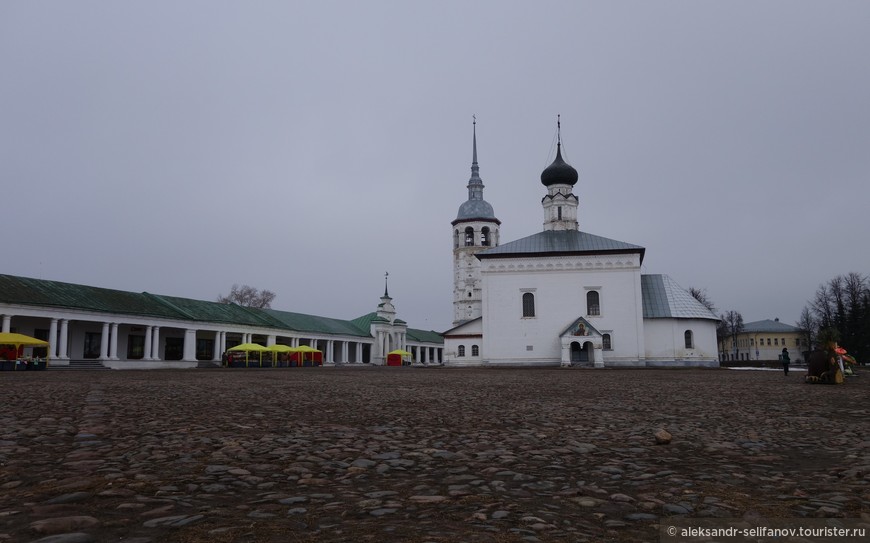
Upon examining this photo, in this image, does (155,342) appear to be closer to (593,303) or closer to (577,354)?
(577,354)

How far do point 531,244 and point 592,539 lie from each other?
4721cm

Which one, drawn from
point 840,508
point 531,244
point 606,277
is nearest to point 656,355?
point 606,277

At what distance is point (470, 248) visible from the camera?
72.6 metres

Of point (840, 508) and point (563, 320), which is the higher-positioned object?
point (563, 320)

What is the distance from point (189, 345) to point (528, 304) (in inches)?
1141

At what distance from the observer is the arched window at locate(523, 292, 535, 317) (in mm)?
47603

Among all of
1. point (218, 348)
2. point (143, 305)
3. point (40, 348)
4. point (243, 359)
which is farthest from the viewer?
point (218, 348)

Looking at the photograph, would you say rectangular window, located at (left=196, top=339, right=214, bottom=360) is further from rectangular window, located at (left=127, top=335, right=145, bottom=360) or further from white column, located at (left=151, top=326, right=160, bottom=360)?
white column, located at (left=151, top=326, right=160, bottom=360)

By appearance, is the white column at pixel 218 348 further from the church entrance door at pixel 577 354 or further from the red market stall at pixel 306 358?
the church entrance door at pixel 577 354

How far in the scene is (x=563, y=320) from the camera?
4688 cm

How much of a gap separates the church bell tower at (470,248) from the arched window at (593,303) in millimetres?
25750

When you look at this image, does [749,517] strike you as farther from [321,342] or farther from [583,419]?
[321,342]

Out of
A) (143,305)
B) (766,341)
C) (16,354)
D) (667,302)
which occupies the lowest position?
(16,354)

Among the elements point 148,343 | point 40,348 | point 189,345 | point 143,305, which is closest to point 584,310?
point 189,345
